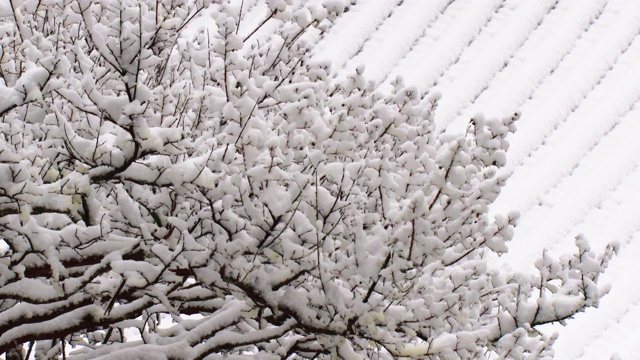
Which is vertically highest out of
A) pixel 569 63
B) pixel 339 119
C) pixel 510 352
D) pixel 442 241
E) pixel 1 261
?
pixel 569 63

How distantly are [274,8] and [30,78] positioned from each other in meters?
0.86

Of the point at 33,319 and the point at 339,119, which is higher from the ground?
the point at 339,119

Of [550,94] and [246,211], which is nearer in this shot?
[246,211]

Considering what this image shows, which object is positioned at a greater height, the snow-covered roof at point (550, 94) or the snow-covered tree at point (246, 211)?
the snow-covered roof at point (550, 94)

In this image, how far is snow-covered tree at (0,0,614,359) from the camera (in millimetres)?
2203

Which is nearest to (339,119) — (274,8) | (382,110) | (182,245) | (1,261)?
(382,110)

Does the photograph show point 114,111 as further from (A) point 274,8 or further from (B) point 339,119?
(B) point 339,119

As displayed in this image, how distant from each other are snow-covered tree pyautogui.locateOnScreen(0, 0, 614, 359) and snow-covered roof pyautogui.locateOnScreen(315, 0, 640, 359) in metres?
1.85

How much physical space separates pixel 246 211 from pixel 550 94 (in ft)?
13.0

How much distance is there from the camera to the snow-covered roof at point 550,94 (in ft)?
15.1

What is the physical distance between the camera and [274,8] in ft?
7.89

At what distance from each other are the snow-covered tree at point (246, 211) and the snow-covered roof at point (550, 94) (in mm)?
1847

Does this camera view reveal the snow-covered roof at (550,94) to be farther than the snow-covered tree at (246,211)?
Yes

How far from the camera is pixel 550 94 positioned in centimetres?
570
